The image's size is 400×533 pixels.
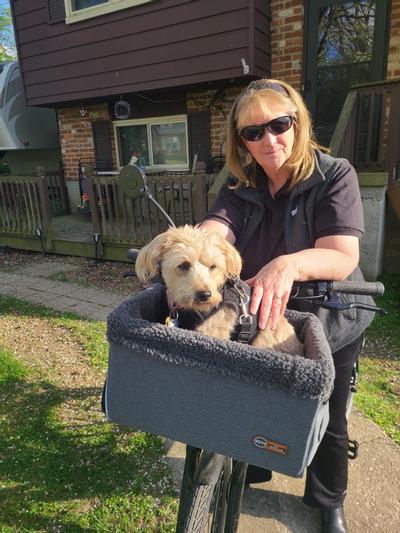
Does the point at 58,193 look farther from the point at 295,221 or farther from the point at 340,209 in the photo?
the point at 340,209

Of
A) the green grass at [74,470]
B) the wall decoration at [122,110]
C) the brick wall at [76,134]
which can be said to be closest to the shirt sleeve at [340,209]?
the green grass at [74,470]

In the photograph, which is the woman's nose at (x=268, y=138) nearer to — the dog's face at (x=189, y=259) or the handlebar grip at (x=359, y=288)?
the dog's face at (x=189, y=259)

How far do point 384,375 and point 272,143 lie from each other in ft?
8.50

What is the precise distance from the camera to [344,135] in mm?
4926

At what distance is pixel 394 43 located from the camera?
5.61 m

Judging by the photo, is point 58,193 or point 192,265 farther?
point 58,193

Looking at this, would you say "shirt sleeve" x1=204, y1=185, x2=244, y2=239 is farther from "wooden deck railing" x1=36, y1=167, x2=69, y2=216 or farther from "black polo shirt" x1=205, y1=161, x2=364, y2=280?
"wooden deck railing" x1=36, y1=167, x2=69, y2=216

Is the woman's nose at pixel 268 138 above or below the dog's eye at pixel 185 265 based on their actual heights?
above

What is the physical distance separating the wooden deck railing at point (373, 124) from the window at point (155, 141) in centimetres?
350

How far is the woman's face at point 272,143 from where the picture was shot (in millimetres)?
1601

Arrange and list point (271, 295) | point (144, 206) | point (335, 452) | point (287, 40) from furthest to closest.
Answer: point (144, 206) < point (287, 40) < point (335, 452) < point (271, 295)

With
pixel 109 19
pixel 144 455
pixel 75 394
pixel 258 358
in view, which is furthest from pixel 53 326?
pixel 109 19

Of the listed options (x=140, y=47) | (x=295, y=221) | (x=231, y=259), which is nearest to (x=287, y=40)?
(x=140, y=47)

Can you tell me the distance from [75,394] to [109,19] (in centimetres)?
696
